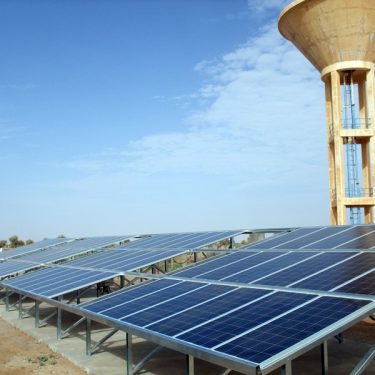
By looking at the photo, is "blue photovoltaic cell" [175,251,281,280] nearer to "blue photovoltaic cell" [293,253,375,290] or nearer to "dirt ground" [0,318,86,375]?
"blue photovoltaic cell" [293,253,375,290]

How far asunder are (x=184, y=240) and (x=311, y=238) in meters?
9.09

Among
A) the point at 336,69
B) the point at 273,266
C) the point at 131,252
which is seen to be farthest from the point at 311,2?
the point at 273,266

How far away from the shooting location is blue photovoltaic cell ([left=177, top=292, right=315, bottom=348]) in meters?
10.1

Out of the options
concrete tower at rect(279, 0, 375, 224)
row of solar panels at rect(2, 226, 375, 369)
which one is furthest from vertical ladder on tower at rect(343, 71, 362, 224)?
row of solar panels at rect(2, 226, 375, 369)

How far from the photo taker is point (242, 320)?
35.1 feet

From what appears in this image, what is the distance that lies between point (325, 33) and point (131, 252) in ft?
76.0

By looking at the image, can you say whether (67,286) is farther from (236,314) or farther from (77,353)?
(236,314)

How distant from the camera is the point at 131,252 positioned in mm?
25844

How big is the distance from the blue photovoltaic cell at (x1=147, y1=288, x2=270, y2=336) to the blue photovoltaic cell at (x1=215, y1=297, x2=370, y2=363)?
175 cm

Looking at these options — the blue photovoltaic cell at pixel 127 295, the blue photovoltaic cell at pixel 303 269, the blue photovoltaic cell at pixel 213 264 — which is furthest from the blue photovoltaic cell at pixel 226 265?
the blue photovoltaic cell at pixel 303 269

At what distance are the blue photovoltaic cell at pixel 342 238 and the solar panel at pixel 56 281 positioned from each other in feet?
27.1

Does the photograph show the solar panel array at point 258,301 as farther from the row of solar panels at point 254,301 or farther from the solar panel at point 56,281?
the solar panel at point 56,281

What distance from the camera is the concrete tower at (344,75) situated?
36094 mm

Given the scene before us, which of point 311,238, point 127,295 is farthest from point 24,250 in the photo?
point 311,238
